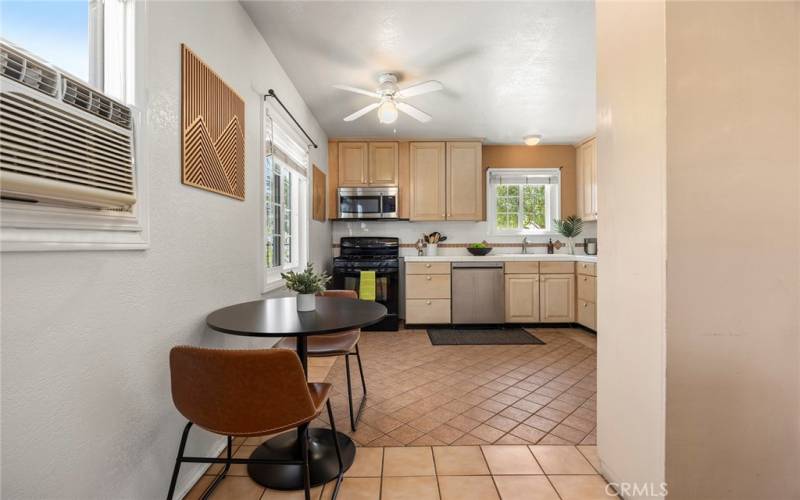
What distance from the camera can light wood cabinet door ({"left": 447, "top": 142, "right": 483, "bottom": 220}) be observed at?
4.79 m

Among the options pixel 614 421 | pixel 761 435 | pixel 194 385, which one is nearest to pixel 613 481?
pixel 614 421

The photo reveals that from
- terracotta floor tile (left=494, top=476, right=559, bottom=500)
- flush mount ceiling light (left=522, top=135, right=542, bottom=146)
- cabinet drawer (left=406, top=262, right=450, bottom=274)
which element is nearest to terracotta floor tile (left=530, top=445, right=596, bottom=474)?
terracotta floor tile (left=494, top=476, right=559, bottom=500)

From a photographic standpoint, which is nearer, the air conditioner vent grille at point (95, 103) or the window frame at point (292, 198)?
the air conditioner vent grille at point (95, 103)

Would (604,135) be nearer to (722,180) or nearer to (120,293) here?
(722,180)

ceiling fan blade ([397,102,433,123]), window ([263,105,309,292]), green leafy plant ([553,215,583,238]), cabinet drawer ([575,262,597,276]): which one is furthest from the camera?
green leafy plant ([553,215,583,238])

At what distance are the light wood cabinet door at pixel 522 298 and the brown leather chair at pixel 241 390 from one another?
3.74 m

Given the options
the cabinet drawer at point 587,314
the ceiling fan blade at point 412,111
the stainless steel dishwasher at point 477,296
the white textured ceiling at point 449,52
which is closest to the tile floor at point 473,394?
the cabinet drawer at point 587,314

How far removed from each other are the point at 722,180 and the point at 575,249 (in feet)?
13.8

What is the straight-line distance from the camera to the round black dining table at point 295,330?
4.54ft

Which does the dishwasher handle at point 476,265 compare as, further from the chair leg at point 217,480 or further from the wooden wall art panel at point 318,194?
the chair leg at point 217,480

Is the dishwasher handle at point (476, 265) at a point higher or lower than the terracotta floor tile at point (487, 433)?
higher

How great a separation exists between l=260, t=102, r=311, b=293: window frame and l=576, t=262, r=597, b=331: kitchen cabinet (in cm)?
327

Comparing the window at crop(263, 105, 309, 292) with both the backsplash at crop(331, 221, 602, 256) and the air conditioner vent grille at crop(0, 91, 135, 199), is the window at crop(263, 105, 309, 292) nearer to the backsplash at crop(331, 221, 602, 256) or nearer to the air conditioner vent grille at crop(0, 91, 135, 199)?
the air conditioner vent grille at crop(0, 91, 135, 199)

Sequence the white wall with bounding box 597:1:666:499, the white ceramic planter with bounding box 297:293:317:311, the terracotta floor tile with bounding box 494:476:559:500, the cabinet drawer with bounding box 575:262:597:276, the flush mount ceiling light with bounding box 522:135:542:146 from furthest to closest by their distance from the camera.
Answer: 1. the flush mount ceiling light with bounding box 522:135:542:146
2. the cabinet drawer with bounding box 575:262:597:276
3. the white ceramic planter with bounding box 297:293:317:311
4. the terracotta floor tile with bounding box 494:476:559:500
5. the white wall with bounding box 597:1:666:499
